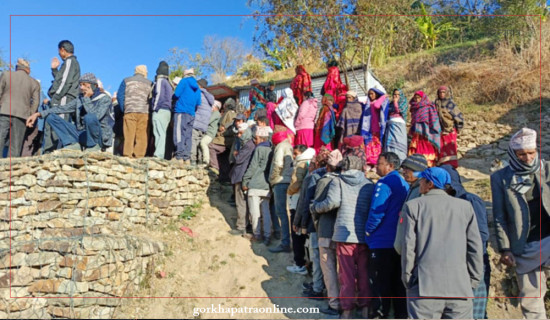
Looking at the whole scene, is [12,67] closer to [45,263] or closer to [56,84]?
[56,84]

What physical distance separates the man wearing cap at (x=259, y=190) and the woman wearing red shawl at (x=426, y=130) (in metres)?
2.69

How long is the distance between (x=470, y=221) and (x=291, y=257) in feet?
10.6

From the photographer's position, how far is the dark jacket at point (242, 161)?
6.62m

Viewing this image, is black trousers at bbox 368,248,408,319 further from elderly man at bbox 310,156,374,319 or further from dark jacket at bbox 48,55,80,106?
dark jacket at bbox 48,55,80,106

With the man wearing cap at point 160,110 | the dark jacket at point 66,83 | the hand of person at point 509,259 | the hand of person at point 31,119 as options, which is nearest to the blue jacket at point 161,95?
the man wearing cap at point 160,110

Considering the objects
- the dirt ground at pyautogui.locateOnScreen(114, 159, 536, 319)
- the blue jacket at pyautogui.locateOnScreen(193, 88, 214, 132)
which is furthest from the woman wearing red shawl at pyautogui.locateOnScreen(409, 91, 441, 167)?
the blue jacket at pyautogui.locateOnScreen(193, 88, 214, 132)

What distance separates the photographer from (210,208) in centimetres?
762

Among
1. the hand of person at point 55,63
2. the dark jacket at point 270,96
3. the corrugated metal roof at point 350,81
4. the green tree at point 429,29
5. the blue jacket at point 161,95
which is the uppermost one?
the green tree at point 429,29

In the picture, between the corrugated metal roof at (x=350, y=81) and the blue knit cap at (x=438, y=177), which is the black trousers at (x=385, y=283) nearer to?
the blue knit cap at (x=438, y=177)

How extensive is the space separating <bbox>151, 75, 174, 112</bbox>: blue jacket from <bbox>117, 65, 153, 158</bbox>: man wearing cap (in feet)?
0.60

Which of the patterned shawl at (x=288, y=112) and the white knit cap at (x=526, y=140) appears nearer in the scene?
the white knit cap at (x=526, y=140)

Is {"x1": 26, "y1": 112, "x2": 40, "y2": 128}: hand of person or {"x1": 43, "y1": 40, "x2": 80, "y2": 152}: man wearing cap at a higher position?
{"x1": 43, "y1": 40, "x2": 80, "y2": 152}: man wearing cap

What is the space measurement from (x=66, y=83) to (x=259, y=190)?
400 centimetres

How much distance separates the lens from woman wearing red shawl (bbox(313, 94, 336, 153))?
23.6 feet
